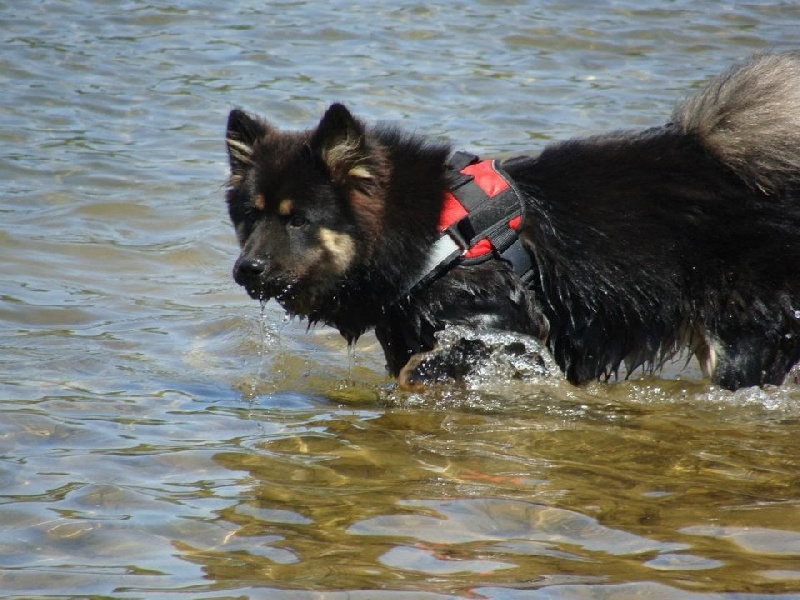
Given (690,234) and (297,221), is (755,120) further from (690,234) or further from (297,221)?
(297,221)

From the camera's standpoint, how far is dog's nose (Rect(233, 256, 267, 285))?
17.4 ft

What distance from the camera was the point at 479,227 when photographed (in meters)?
5.53

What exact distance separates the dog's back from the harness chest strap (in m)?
0.11

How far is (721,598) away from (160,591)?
1725 mm

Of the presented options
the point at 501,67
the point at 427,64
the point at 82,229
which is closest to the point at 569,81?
the point at 501,67

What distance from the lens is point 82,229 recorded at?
866 cm

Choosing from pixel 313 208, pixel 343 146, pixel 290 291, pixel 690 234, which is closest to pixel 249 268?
pixel 290 291

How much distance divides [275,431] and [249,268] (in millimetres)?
777

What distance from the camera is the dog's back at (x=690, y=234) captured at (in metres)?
5.48

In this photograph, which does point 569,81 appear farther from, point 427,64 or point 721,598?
point 721,598

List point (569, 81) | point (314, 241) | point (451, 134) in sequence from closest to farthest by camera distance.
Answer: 1. point (314, 241)
2. point (451, 134)
3. point (569, 81)

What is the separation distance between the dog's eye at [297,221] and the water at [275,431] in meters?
0.93

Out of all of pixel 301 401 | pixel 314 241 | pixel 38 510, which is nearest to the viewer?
pixel 38 510

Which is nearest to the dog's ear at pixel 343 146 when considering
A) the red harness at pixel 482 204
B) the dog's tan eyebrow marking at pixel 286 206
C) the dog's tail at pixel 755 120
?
the dog's tan eyebrow marking at pixel 286 206
